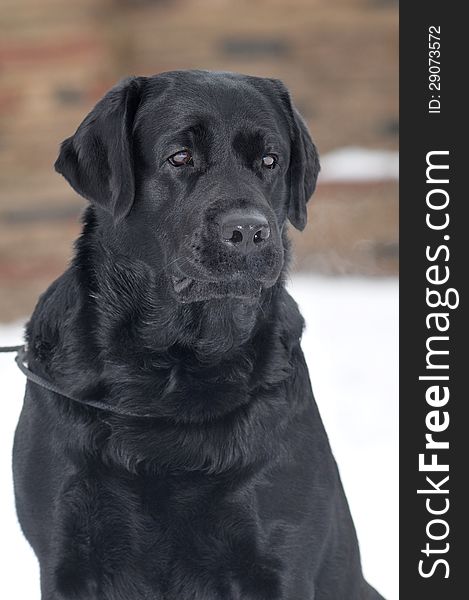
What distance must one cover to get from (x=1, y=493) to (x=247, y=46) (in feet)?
15.1

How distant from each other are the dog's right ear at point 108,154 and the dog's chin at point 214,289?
0.79 ft

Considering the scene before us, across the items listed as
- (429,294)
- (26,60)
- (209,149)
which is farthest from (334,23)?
(209,149)

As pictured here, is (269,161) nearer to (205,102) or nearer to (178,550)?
(205,102)

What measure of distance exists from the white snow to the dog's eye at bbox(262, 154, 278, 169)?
16.8 ft

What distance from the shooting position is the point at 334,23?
8148mm

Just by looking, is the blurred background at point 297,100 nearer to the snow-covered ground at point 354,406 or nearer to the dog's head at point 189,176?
the snow-covered ground at point 354,406

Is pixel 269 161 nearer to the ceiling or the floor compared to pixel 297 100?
nearer to the floor

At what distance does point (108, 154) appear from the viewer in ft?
9.47

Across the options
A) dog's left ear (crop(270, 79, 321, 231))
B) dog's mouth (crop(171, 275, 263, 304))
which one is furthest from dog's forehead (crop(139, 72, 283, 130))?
dog's mouth (crop(171, 275, 263, 304))

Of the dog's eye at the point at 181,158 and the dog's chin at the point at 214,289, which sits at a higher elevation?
the dog's eye at the point at 181,158

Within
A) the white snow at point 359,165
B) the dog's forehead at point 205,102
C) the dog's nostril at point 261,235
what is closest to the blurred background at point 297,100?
the white snow at point 359,165

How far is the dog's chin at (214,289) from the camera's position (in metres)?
2.81

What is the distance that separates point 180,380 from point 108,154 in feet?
2.07

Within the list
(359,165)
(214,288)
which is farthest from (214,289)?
(359,165)
